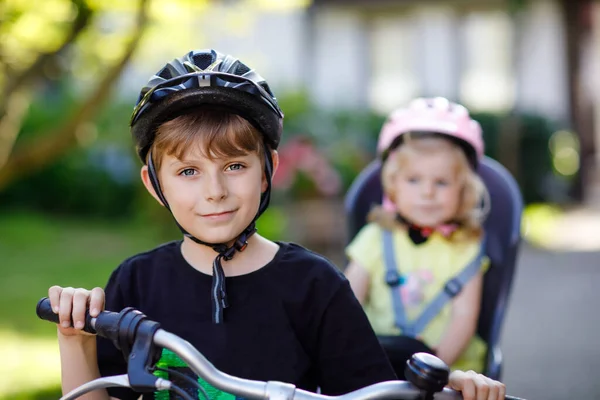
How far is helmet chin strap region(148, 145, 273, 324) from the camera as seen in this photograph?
2280 mm

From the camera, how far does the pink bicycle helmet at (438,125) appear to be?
3.55 meters

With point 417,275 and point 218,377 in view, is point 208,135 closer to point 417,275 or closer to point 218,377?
point 218,377

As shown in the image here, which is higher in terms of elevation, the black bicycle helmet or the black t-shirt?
the black bicycle helmet

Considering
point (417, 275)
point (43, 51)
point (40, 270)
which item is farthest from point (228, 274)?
point (40, 270)

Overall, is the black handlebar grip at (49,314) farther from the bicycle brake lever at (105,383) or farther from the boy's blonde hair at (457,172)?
the boy's blonde hair at (457,172)

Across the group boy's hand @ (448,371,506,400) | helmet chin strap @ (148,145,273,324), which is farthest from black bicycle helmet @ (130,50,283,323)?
boy's hand @ (448,371,506,400)

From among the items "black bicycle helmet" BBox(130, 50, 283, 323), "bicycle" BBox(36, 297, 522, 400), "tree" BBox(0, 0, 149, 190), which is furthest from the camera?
"tree" BBox(0, 0, 149, 190)

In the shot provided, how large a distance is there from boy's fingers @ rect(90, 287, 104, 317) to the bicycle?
176 millimetres

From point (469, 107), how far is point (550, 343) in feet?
32.5

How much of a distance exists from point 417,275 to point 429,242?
6.3 inches

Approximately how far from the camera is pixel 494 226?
366 cm

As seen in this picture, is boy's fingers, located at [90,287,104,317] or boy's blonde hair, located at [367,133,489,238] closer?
boy's fingers, located at [90,287,104,317]

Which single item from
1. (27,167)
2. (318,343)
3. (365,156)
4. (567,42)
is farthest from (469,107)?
(318,343)

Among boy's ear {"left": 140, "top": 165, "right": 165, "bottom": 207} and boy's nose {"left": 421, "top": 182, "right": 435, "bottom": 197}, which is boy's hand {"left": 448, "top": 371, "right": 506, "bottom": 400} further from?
boy's nose {"left": 421, "top": 182, "right": 435, "bottom": 197}
